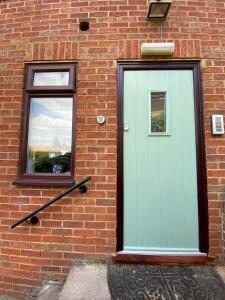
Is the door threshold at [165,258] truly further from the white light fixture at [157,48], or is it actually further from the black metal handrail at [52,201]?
the white light fixture at [157,48]

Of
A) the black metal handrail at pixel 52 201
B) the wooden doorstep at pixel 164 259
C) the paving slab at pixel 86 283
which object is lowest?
the paving slab at pixel 86 283

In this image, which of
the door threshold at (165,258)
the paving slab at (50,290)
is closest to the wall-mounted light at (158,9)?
the door threshold at (165,258)

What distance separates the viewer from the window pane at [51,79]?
9.39ft

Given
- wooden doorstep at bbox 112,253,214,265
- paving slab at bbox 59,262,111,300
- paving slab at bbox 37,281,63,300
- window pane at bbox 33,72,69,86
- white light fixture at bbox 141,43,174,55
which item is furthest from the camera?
window pane at bbox 33,72,69,86

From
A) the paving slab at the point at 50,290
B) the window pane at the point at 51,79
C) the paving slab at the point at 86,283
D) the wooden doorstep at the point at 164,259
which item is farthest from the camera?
the window pane at the point at 51,79

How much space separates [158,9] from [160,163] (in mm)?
1837

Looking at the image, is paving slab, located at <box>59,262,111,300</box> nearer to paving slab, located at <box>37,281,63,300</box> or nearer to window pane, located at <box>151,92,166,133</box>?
paving slab, located at <box>37,281,63,300</box>

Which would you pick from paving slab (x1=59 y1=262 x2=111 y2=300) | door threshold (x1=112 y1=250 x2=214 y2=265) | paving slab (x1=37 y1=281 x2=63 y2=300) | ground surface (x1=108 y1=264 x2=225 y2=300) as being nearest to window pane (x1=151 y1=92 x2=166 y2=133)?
door threshold (x1=112 y1=250 x2=214 y2=265)

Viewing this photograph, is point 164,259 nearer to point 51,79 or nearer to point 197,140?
point 197,140

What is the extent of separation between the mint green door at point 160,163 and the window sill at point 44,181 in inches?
26.8

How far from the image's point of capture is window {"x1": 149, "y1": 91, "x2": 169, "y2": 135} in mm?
2744

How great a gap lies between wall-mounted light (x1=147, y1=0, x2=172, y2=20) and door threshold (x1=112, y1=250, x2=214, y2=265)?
111 inches

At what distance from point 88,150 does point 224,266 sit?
195 centimetres

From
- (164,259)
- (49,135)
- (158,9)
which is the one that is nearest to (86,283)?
(164,259)
